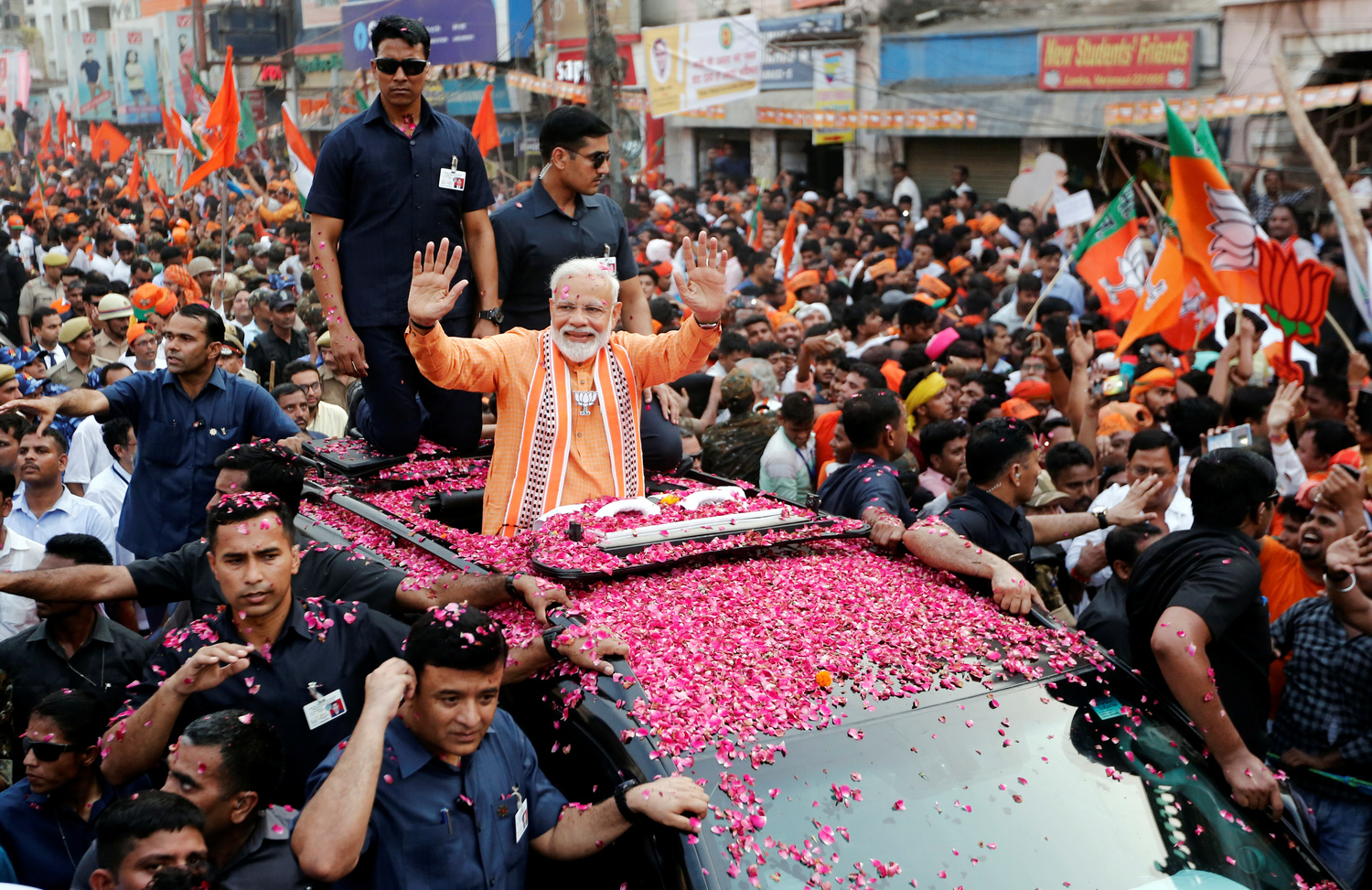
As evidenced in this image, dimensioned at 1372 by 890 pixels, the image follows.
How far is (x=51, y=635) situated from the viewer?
4.72m

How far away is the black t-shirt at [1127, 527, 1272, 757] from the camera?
447 centimetres

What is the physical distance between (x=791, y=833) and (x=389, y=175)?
3.94m

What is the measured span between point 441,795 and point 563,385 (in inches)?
88.6

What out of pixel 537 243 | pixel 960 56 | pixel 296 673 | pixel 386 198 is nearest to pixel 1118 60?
pixel 960 56

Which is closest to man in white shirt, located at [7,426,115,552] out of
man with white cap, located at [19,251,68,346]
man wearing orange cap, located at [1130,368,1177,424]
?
man wearing orange cap, located at [1130,368,1177,424]

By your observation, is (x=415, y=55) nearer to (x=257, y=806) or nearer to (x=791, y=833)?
(x=257, y=806)

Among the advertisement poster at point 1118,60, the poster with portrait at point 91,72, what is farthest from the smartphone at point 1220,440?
the poster with portrait at point 91,72

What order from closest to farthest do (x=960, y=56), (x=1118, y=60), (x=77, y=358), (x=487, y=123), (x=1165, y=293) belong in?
(x=1165, y=293) → (x=77, y=358) → (x=487, y=123) → (x=1118, y=60) → (x=960, y=56)

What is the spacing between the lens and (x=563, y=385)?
17.4ft

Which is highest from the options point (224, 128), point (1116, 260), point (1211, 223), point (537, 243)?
point (224, 128)

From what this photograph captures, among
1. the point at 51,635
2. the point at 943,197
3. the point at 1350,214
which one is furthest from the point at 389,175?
the point at 943,197

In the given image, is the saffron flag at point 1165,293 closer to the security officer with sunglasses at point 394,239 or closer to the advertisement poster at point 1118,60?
the security officer with sunglasses at point 394,239

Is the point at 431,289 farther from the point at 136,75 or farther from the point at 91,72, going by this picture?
the point at 91,72

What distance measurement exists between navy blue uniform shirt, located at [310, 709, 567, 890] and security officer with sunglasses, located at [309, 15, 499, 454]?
2831 millimetres
